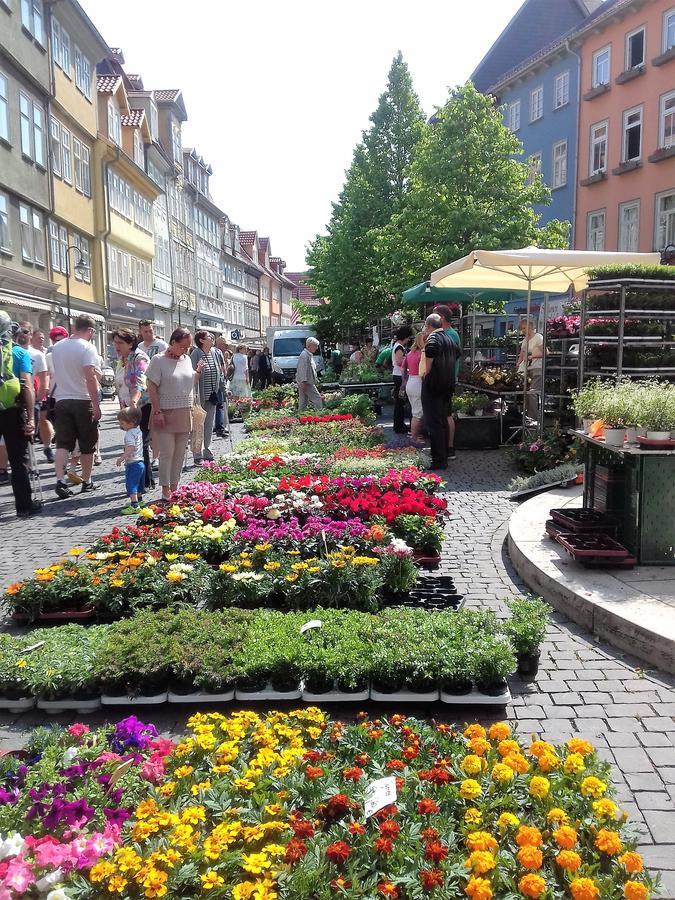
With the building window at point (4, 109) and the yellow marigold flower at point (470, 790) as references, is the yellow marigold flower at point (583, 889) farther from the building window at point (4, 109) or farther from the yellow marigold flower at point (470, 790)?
the building window at point (4, 109)

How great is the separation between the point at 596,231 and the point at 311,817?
29477mm

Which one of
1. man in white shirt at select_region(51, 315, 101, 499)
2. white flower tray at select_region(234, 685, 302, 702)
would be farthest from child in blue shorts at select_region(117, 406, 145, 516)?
white flower tray at select_region(234, 685, 302, 702)

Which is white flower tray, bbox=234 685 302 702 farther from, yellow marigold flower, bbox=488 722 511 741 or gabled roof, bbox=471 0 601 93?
gabled roof, bbox=471 0 601 93

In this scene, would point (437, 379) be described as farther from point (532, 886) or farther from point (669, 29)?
point (669, 29)

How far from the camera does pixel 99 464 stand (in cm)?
1234

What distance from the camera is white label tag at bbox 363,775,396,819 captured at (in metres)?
2.62

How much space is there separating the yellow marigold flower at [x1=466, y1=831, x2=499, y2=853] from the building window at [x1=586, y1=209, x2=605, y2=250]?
28638 mm

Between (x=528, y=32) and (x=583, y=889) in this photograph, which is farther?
(x=528, y=32)

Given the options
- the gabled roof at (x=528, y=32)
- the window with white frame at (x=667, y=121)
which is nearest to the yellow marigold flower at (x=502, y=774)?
the window with white frame at (x=667, y=121)

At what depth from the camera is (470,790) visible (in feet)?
8.77

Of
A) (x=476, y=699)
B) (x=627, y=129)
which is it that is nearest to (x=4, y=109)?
(x=627, y=129)

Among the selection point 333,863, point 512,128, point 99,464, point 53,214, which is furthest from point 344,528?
point 512,128

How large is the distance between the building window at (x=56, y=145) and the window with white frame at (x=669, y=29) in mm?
19115

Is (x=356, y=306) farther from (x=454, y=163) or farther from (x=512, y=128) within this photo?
(x=454, y=163)
